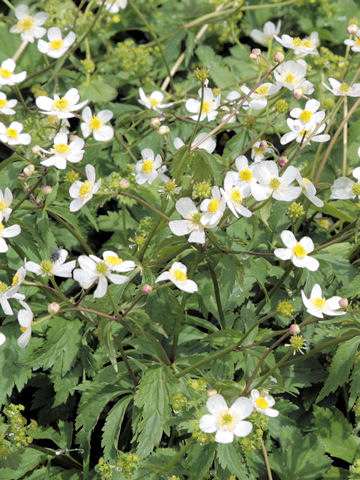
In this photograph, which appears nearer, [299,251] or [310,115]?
[299,251]

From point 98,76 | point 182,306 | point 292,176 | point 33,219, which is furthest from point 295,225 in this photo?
point 98,76

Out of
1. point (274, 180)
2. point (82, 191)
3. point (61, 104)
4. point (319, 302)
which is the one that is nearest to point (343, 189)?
point (274, 180)

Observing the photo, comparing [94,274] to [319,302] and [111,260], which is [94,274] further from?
[319,302]

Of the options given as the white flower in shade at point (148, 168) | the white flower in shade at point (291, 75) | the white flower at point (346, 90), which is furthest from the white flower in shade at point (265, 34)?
the white flower in shade at point (148, 168)

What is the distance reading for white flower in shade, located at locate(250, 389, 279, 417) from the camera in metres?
2.31

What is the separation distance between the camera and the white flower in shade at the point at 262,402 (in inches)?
90.9

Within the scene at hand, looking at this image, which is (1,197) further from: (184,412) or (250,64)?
(250,64)

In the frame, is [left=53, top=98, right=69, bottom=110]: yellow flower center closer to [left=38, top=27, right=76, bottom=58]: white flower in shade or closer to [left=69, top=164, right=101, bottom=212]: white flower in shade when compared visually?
[left=69, top=164, right=101, bottom=212]: white flower in shade

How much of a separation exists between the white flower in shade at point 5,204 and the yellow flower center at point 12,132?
0.41 metres

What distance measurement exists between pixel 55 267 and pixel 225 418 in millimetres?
985

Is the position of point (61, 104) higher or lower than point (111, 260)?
higher

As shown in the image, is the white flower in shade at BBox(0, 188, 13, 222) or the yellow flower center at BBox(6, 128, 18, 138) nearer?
the white flower in shade at BBox(0, 188, 13, 222)

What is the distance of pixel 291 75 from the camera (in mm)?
3223

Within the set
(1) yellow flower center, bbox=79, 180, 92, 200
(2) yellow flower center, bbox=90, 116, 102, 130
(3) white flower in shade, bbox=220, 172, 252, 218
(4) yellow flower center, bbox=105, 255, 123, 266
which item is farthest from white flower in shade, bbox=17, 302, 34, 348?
(2) yellow flower center, bbox=90, 116, 102, 130
